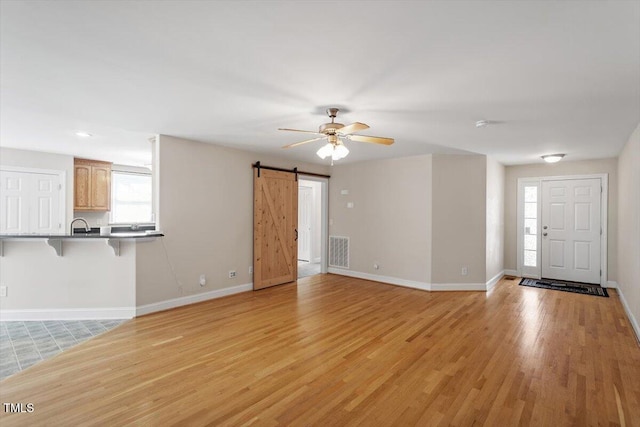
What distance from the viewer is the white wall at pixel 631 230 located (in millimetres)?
3695

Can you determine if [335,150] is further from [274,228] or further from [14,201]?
[14,201]

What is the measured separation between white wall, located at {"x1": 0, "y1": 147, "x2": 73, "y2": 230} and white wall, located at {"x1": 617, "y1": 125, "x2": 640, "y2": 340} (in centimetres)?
891

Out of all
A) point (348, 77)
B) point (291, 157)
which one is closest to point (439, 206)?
point (291, 157)

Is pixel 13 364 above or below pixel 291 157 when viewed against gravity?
below

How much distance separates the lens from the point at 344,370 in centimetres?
280

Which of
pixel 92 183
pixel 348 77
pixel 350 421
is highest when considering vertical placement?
pixel 348 77

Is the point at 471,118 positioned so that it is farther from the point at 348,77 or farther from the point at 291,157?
the point at 291,157

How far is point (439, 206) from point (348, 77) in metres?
3.83

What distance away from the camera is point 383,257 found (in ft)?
20.6

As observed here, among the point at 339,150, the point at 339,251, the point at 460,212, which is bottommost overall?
the point at 339,251

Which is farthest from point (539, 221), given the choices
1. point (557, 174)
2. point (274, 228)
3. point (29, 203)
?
point (29, 203)

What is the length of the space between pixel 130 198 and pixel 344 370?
6.83 metres

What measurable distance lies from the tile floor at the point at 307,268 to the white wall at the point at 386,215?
3.37 ft

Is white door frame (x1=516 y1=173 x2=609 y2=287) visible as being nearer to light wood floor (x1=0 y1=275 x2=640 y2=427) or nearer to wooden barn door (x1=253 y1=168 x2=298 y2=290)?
light wood floor (x1=0 y1=275 x2=640 y2=427)
